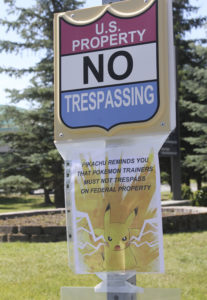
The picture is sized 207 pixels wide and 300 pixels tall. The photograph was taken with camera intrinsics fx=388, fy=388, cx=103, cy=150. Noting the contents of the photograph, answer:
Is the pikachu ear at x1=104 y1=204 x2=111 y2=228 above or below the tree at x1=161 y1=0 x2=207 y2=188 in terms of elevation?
below

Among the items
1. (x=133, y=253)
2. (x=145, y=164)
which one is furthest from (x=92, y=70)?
(x=133, y=253)

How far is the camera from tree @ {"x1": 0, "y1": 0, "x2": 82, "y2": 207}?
17688 millimetres

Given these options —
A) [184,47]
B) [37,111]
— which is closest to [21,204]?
[37,111]

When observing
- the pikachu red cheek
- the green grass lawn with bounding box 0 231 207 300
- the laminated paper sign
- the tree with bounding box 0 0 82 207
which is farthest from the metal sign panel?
the tree with bounding box 0 0 82 207

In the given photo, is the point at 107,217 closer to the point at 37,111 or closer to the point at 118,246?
the point at 118,246

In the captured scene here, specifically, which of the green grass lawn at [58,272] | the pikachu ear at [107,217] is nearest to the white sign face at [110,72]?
the pikachu ear at [107,217]

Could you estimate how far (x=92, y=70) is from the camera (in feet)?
6.72

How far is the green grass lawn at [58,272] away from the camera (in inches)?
174

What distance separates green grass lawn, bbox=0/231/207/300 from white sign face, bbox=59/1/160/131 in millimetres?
2832

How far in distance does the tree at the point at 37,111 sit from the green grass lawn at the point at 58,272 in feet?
34.3

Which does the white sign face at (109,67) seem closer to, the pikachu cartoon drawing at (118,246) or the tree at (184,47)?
the pikachu cartoon drawing at (118,246)

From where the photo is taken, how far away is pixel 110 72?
2.02 meters

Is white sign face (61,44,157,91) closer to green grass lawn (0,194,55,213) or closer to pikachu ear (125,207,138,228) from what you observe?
pikachu ear (125,207,138,228)

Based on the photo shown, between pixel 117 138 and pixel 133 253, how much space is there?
58cm
